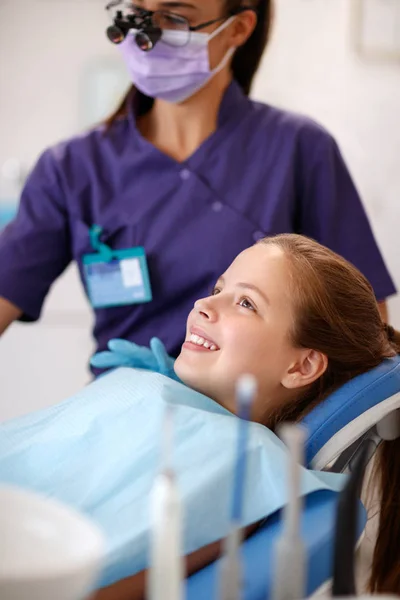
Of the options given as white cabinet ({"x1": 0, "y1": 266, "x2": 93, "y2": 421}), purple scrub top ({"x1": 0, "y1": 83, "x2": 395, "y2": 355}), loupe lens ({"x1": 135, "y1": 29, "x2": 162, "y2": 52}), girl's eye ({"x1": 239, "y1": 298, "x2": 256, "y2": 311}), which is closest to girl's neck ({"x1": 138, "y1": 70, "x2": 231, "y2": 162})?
purple scrub top ({"x1": 0, "y1": 83, "x2": 395, "y2": 355})

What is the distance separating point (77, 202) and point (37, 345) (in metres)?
1.53

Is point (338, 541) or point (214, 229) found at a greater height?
point (338, 541)

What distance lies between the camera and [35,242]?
2.00 metres

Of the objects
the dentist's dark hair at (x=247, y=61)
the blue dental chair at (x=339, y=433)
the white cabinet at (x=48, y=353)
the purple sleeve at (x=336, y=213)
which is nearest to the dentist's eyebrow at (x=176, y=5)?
the dentist's dark hair at (x=247, y=61)

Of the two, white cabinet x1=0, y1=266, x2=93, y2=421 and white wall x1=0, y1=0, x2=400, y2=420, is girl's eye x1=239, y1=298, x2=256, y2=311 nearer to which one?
white wall x1=0, y1=0, x2=400, y2=420

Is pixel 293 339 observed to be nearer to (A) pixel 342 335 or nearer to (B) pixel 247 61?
(A) pixel 342 335

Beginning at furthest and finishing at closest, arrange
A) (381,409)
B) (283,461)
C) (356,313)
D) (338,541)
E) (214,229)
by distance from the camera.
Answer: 1. (214,229)
2. (356,313)
3. (381,409)
4. (283,461)
5. (338,541)

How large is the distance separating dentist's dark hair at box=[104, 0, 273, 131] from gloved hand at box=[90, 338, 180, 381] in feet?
2.09

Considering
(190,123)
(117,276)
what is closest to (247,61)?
(190,123)

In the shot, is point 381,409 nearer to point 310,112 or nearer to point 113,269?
point 113,269

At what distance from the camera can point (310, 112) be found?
2885mm

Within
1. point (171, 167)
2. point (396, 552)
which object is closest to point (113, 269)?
point (171, 167)

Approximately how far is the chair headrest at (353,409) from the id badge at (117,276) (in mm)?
618

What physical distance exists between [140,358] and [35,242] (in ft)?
1.56
